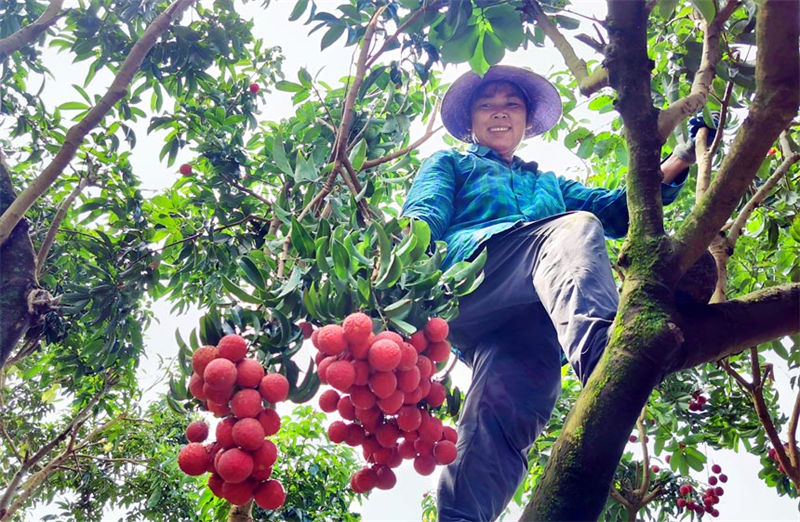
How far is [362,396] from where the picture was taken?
1316 millimetres

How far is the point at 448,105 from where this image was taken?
2.52 meters

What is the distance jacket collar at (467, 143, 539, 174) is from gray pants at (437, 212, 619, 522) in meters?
0.60

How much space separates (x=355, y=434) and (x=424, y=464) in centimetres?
18

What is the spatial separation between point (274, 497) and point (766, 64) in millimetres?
1261

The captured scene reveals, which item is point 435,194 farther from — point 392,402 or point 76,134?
→ point 76,134

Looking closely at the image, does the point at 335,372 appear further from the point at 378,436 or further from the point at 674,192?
the point at 674,192

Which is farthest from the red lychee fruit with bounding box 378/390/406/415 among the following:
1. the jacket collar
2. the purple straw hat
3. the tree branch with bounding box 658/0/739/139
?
the purple straw hat

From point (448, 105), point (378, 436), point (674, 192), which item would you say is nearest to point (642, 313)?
point (378, 436)

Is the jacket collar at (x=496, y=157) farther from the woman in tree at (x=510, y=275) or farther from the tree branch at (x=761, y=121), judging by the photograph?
the tree branch at (x=761, y=121)

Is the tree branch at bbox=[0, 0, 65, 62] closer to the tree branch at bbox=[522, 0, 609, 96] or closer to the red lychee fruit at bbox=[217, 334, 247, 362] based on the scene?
the tree branch at bbox=[522, 0, 609, 96]

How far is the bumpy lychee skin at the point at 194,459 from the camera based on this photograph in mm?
1236

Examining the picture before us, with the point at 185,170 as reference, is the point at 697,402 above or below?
above

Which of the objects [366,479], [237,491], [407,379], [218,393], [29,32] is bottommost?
[237,491]

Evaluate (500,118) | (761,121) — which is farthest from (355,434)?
(500,118)
